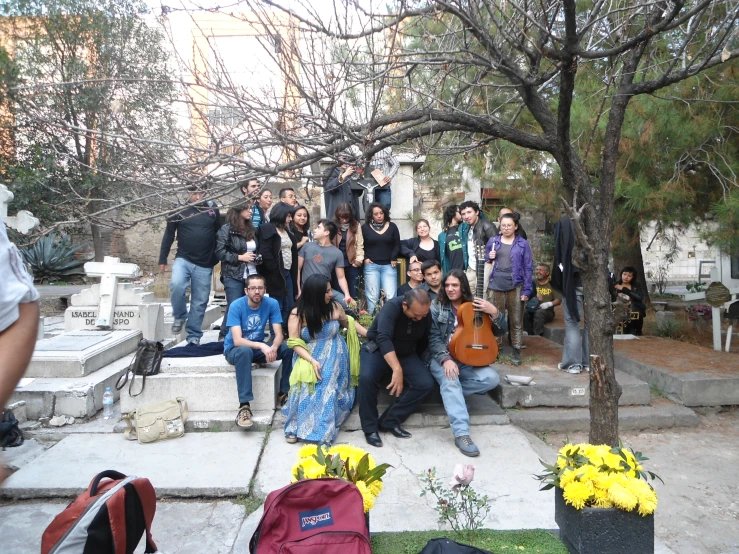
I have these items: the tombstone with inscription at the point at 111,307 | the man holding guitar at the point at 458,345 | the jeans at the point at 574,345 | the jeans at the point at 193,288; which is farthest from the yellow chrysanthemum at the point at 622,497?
the tombstone with inscription at the point at 111,307

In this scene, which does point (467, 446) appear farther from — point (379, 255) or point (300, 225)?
point (300, 225)

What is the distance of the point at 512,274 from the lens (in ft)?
21.7

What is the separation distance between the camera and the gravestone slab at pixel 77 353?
6.04m

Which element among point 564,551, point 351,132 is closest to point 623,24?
point 351,132

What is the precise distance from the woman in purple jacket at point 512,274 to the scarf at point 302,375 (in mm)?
2639

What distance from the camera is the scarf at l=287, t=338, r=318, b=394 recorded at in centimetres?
505

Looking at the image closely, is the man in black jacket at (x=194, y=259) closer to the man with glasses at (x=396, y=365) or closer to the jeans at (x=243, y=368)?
the jeans at (x=243, y=368)

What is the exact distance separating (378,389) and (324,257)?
84.8 inches

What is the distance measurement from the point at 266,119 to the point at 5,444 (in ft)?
12.6

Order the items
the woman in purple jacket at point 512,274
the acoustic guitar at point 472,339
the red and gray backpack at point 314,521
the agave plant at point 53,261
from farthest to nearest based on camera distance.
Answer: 1. the agave plant at point 53,261
2. the woman in purple jacket at point 512,274
3. the acoustic guitar at point 472,339
4. the red and gray backpack at point 314,521

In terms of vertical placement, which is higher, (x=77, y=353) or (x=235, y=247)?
(x=235, y=247)

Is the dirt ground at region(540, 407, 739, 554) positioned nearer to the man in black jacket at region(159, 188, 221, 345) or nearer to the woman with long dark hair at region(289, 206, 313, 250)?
the woman with long dark hair at region(289, 206, 313, 250)

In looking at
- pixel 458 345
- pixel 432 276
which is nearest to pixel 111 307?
pixel 432 276

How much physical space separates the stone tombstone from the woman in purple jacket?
4460 mm
